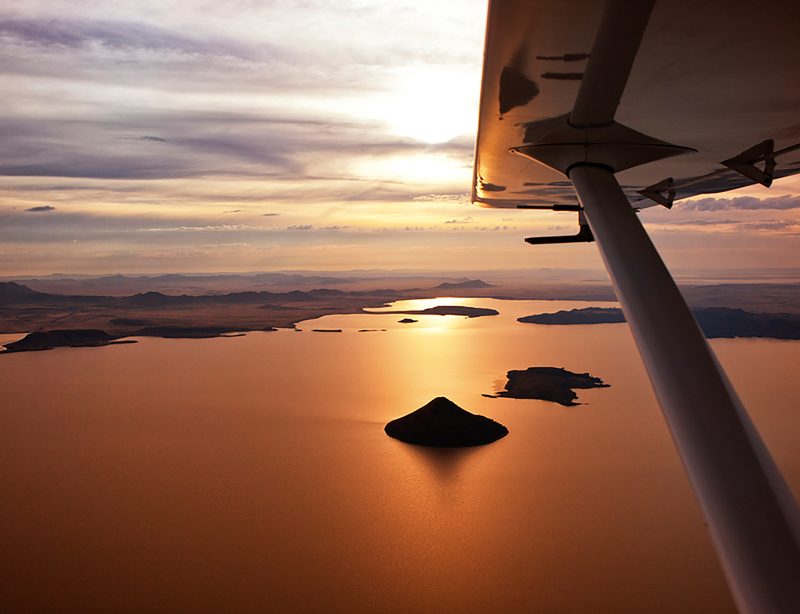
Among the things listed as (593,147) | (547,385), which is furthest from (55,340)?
(593,147)

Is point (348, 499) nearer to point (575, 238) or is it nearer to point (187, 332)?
point (575, 238)

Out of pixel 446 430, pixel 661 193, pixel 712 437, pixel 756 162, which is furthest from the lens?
pixel 446 430

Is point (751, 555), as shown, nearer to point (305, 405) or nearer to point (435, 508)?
point (435, 508)

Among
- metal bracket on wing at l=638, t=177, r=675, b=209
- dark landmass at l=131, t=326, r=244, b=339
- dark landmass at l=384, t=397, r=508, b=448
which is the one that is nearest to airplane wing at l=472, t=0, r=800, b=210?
metal bracket on wing at l=638, t=177, r=675, b=209

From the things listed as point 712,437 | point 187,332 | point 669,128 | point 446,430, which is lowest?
point 446,430

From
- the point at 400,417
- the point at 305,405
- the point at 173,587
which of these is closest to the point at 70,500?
the point at 173,587

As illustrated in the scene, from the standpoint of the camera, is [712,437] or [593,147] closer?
[712,437]
